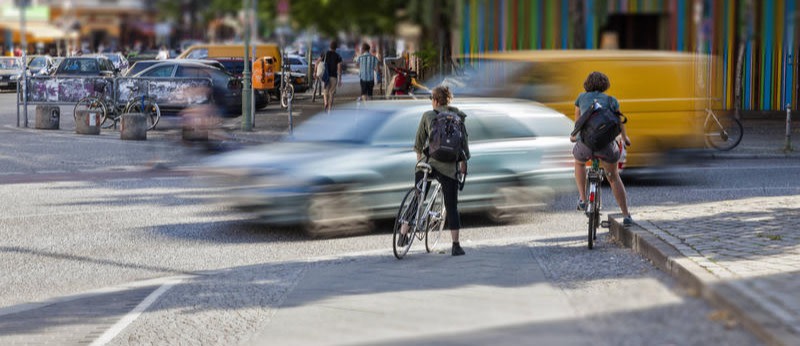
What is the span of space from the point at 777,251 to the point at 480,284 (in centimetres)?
239

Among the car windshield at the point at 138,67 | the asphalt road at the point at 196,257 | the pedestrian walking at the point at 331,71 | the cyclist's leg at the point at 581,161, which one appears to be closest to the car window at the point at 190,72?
the car windshield at the point at 138,67

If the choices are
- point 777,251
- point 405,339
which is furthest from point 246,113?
point 405,339

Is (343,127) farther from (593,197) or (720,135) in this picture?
(720,135)

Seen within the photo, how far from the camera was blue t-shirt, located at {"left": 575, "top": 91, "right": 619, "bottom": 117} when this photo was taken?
10.8 m

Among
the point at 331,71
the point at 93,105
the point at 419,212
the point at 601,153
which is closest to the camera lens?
the point at 419,212

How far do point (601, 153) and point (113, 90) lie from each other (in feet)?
56.7

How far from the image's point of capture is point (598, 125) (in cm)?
1069

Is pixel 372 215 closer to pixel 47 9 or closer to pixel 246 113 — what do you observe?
pixel 47 9

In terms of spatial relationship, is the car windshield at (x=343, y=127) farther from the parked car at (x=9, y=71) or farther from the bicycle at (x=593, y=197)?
the parked car at (x=9, y=71)

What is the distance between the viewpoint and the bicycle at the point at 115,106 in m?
25.7

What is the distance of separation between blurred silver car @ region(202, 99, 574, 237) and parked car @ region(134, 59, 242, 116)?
48.8 feet

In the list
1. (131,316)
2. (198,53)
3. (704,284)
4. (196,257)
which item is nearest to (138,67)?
(198,53)

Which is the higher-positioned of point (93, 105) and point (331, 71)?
point (331, 71)

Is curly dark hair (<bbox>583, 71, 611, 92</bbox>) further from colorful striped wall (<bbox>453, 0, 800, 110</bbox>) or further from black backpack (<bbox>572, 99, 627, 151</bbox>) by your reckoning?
colorful striped wall (<bbox>453, 0, 800, 110</bbox>)
